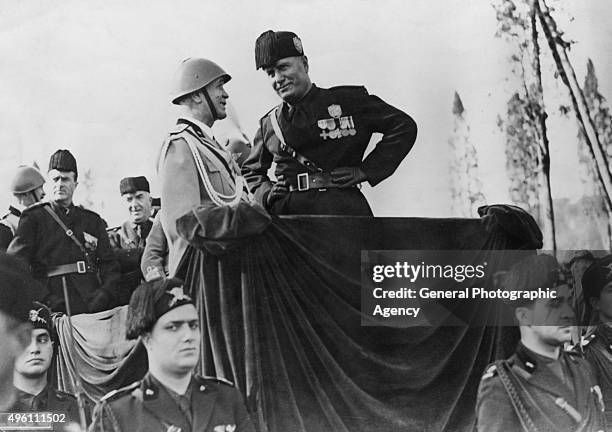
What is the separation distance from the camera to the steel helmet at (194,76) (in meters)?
4.10

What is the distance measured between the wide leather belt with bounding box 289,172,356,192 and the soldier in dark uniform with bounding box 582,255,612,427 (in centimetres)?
131

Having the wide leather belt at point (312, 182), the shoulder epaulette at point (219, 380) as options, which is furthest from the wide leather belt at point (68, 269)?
the wide leather belt at point (312, 182)

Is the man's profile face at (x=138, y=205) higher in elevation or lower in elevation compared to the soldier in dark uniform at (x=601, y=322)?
higher

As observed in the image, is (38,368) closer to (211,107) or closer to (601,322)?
(211,107)

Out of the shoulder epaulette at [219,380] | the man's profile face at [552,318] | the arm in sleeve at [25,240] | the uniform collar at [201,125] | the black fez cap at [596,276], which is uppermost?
the uniform collar at [201,125]

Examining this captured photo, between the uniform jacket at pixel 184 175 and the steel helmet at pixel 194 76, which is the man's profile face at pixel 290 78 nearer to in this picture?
the steel helmet at pixel 194 76

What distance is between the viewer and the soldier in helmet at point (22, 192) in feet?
13.6

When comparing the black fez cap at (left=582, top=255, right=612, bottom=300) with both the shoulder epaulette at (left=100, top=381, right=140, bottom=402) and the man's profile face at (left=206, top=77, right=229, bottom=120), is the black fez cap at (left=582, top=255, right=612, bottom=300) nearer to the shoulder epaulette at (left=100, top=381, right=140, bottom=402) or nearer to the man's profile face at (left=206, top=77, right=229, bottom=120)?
the man's profile face at (left=206, top=77, right=229, bottom=120)

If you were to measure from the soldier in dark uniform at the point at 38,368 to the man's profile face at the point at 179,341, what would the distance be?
20.9 inches

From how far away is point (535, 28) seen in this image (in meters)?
4.18

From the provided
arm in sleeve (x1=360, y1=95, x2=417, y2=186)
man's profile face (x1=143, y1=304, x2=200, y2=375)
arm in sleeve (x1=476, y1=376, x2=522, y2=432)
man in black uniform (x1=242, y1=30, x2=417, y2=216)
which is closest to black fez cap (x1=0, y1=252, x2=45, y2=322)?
man's profile face (x1=143, y1=304, x2=200, y2=375)

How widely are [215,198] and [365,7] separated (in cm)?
117

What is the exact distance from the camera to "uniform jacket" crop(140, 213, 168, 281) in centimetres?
406

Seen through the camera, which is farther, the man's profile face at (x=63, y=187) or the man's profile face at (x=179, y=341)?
the man's profile face at (x=63, y=187)
